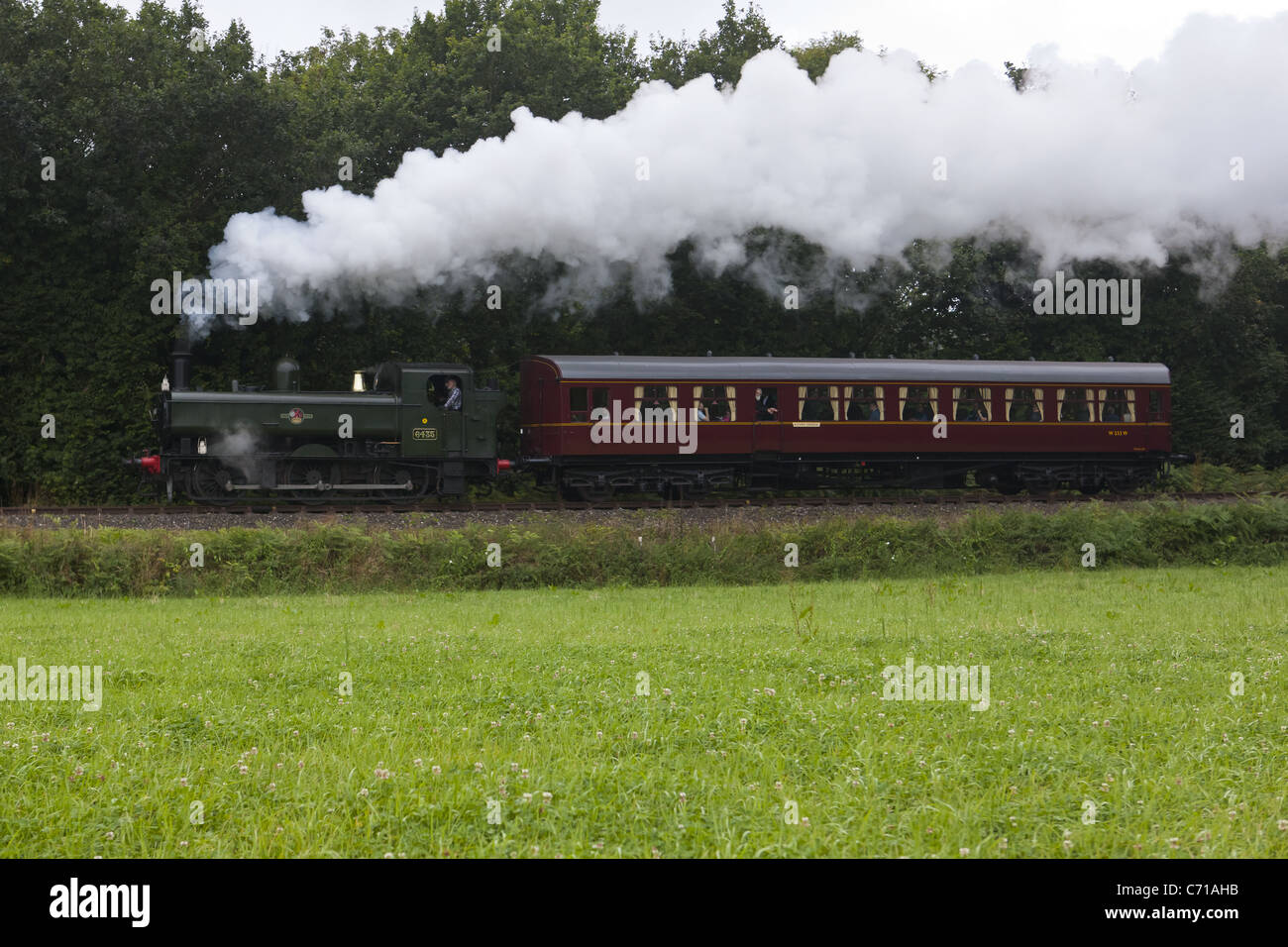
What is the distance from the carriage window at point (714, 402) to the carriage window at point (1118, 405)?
9019 mm

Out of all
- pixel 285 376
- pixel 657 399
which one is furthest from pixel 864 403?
pixel 285 376

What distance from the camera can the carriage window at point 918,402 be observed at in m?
24.7

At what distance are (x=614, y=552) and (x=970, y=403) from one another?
11636mm

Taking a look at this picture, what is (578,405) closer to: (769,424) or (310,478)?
(769,424)

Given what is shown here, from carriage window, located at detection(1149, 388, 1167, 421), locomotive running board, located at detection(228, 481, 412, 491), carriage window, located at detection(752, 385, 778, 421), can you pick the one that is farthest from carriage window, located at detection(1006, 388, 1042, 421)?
locomotive running board, located at detection(228, 481, 412, 491)

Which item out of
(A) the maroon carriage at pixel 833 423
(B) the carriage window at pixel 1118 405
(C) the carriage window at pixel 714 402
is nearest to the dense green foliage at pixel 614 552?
(A) the maroon carriage at pixel 833 423

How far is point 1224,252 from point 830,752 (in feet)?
104

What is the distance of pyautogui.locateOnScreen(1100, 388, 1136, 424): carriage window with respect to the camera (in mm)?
26219

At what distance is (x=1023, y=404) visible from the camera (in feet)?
83.6

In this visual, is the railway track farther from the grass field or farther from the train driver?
the grass field

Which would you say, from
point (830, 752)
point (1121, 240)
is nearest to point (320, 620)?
point (830, 752)

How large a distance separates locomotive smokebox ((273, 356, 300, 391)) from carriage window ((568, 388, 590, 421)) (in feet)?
17.9

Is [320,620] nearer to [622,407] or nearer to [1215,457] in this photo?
[622,407]

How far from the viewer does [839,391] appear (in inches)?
958
